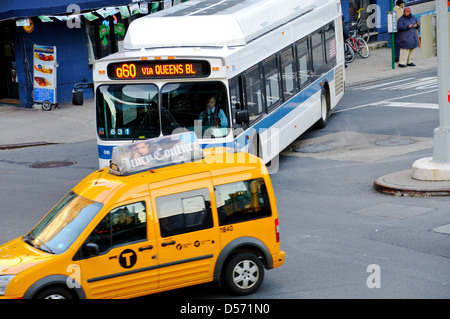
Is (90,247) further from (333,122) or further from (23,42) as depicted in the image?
(23,42)

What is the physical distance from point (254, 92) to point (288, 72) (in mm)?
2458

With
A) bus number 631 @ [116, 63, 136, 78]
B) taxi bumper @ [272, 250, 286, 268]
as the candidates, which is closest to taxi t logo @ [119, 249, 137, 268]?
taxi bumper @ [272, 250, 286, 268]

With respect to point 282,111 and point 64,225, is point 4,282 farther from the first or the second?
point 282,111

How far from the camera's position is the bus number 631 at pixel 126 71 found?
46.6 ft

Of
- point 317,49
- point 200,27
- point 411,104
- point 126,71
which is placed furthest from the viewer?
point 411,104

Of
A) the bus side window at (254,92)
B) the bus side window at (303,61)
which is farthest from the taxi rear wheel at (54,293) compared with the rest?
the bus side window at (303,61)

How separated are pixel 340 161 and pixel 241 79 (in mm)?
3850

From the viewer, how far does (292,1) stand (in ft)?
61.2

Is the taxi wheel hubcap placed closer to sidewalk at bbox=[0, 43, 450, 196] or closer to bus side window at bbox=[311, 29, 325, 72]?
sidewalk at bbox=[0, 43, 450, 196]

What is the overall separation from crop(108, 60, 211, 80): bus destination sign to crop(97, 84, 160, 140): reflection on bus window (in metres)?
0.21

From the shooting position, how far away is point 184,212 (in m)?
9.29

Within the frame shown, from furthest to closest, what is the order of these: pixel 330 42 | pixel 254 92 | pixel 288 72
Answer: pixel 330 42, pixel 288 72, pixel 254 92

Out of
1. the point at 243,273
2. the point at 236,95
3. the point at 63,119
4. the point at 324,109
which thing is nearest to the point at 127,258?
the point at 243,273
